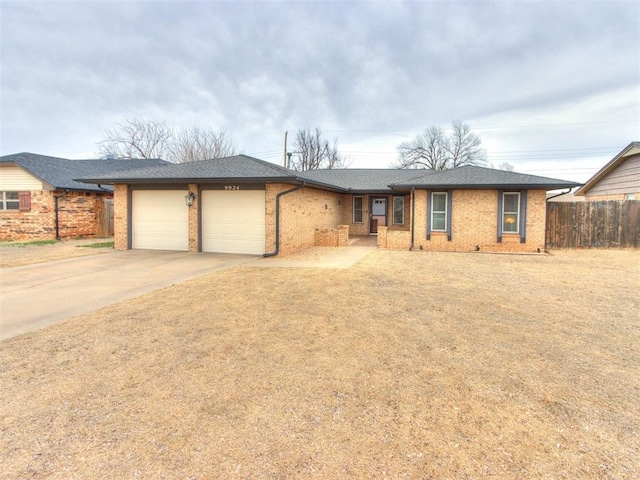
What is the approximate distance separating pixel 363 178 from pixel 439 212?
8409 mm

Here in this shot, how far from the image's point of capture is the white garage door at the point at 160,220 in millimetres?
12867

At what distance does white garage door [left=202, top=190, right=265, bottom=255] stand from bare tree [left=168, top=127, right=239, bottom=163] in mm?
21998

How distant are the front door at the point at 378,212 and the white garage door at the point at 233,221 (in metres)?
9.61

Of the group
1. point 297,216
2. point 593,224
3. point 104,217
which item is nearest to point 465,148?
point 593,224

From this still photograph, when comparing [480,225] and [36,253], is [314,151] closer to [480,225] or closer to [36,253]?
[480,225]

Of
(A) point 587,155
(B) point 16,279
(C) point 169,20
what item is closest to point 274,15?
(C) point 169,20

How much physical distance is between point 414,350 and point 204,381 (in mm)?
2223

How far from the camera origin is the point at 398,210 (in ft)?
64.2

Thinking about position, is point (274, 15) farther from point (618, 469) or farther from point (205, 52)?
point (618, 469)

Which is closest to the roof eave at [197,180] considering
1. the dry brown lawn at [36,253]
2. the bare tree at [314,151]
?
the dry brown lawn at [36,253]

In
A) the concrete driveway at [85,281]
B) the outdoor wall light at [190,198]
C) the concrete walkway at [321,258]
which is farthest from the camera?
the outdoor wall light at [190,198]

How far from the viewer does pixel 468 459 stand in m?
2.24

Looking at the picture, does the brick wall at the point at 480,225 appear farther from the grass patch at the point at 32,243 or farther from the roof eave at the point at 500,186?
the grass patch at the point at 32,243

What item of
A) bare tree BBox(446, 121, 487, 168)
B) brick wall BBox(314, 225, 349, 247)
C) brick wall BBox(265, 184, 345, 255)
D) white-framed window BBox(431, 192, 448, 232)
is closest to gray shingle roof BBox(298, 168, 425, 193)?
brick wall BBox(265, 184, 345, 255)
